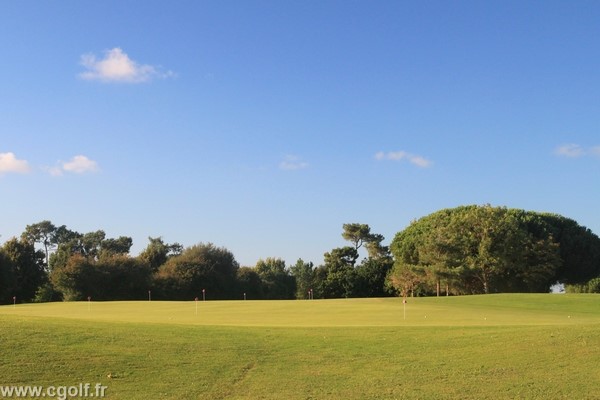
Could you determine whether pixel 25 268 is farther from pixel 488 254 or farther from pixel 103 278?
pixel 488 254

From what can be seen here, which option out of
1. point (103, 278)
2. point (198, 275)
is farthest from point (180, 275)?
point (103, 278)

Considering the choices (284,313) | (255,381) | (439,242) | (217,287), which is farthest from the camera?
(217,287)

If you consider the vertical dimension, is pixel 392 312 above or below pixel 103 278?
below

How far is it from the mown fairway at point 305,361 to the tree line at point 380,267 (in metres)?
48.4

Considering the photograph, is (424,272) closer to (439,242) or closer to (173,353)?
(439,242)

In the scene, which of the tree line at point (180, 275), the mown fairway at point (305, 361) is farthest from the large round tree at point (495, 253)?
the mown fairway at point (305, 361)

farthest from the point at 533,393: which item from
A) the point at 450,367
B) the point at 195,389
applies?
the point at 195,389

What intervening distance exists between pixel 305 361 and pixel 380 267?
76.2m

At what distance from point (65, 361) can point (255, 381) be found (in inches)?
165

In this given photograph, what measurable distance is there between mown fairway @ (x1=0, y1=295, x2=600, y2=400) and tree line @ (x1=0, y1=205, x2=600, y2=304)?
1906 inches

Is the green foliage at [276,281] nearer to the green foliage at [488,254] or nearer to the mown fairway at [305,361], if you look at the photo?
the green foliage at [488,254]

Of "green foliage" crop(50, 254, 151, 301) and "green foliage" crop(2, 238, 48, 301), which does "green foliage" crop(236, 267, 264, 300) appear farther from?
"green foliage" crop(2, 238, 48, 301)

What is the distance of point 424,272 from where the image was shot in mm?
69875

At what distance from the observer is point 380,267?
8888 centimetres
